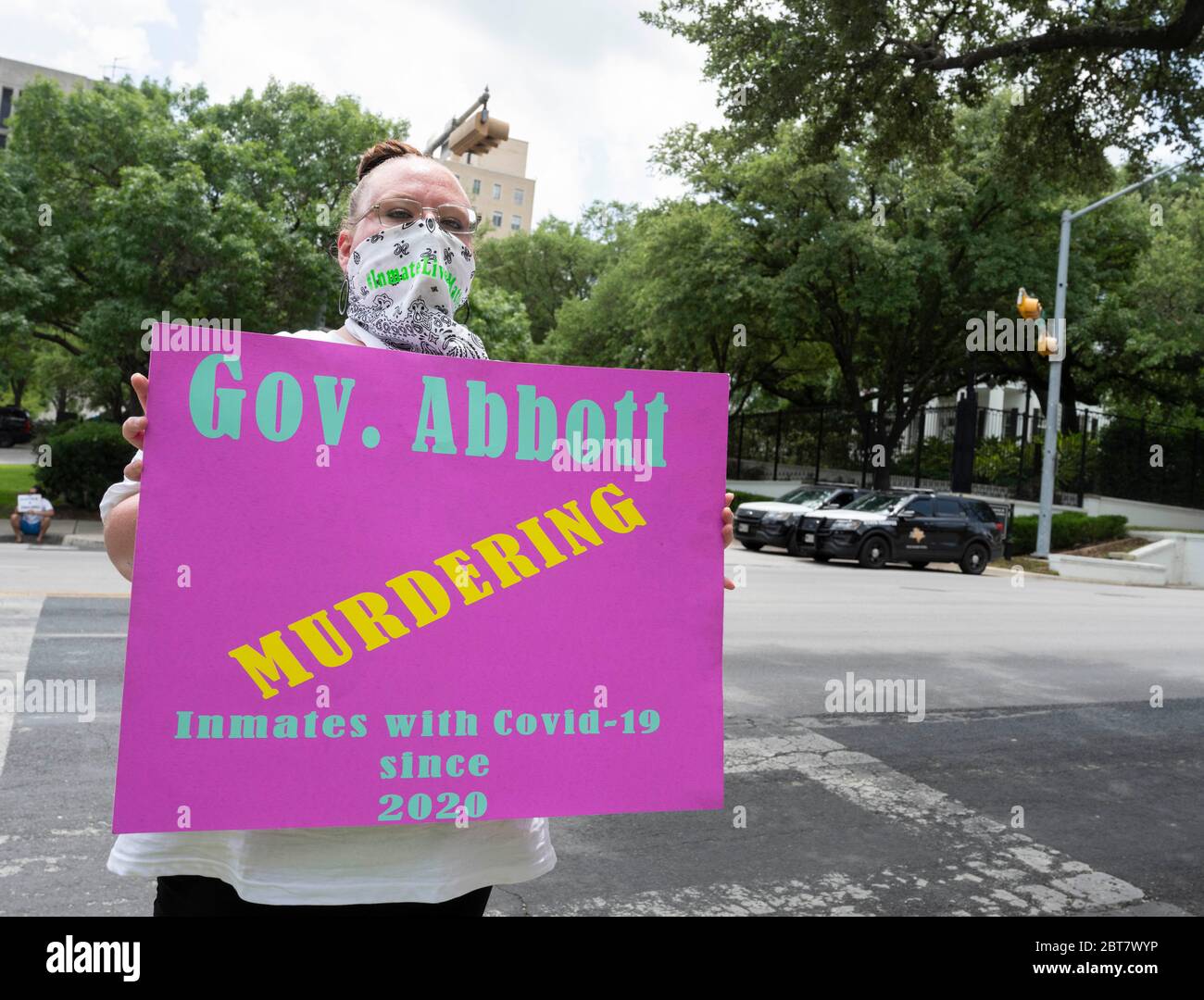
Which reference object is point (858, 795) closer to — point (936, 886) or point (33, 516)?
point (936, 886)

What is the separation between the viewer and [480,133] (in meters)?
13.6

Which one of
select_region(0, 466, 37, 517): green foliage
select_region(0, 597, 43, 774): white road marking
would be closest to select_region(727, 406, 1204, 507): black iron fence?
select_region(0, 466, 37, 517): green foliage

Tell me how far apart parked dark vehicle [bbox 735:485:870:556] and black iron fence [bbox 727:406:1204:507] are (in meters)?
6.80

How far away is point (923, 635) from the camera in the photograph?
1142cm

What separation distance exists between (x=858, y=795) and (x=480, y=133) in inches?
417

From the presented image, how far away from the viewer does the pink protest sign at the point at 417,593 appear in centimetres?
192

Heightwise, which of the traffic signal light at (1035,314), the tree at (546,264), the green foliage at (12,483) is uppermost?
the tree at (546,264)

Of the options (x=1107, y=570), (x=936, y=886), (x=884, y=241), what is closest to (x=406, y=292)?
(x=936, y=886)

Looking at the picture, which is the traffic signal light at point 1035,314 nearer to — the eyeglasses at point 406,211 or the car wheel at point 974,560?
the car wheel at point 974,560

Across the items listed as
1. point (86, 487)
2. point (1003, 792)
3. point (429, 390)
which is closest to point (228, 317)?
point (86, 487)

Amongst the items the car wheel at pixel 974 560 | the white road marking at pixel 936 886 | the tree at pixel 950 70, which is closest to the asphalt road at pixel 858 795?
the white road marking at pixel 936 886

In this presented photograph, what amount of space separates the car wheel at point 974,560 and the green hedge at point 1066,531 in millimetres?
4340

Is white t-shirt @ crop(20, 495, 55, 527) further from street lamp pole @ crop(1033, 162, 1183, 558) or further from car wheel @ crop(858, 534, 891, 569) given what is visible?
street lamp pole @ crop(1033, 162, 1183, 558)

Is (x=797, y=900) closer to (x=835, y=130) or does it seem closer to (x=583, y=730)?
(x=583, y=730)
